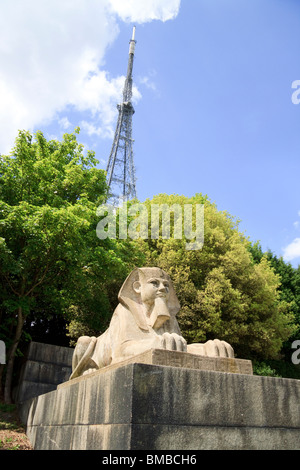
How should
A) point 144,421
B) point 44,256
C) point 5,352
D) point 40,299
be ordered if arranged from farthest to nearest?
point 40,299
point 5,352
point 44,256
point 144,421

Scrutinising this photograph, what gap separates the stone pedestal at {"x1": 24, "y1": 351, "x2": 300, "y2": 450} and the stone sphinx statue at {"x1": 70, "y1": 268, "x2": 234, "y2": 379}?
30.7 inches

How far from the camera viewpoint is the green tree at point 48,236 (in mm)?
11359

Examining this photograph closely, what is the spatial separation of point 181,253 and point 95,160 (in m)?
6.21

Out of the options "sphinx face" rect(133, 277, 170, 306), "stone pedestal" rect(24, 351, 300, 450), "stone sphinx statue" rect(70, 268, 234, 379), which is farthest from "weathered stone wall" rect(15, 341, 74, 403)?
"stone pedestal" rect(24, 351, 300, 450)

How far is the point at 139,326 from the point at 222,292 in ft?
41.4

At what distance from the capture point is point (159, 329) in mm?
5387

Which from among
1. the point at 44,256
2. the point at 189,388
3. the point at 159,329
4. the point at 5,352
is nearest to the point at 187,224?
the point at 44,256

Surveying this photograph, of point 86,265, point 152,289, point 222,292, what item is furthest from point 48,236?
point 222,292

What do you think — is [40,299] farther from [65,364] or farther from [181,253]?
[181,253]

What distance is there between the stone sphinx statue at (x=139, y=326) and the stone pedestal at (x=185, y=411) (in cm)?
78

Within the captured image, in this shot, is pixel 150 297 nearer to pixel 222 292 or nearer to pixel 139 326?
pixel 139 326

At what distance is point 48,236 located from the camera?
37.7ft

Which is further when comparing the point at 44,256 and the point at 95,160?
the point at 95,160

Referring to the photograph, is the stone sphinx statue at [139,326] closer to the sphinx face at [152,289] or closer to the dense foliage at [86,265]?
the sphinx face at [152,289]
